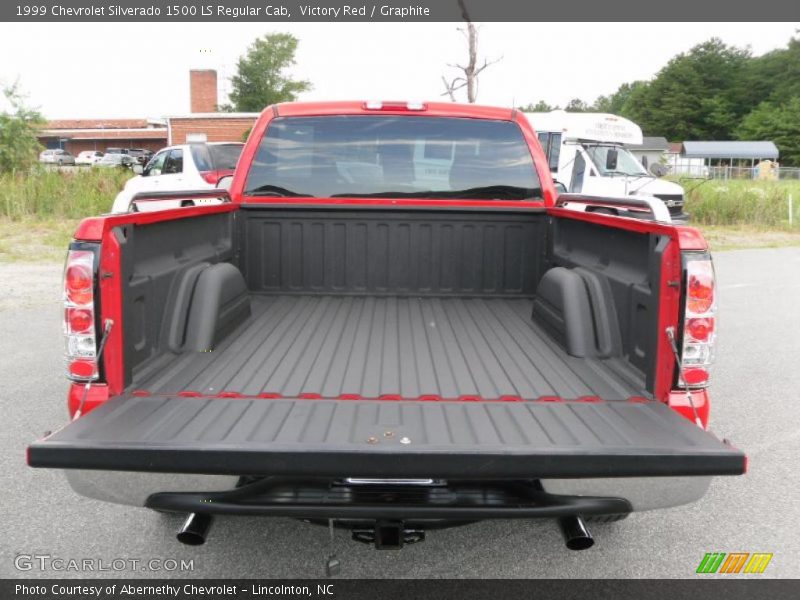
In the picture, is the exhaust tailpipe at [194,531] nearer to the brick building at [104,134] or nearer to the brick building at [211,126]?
the brick building at [211,126]

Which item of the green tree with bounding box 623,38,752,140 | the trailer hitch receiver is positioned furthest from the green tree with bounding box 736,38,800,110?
the trailer hitch receiver

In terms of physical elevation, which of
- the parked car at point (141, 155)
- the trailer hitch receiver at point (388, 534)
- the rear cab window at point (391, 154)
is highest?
the parked car at point (141, 155)

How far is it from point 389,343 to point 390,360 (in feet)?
0.97

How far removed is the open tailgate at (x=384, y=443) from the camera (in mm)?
2160

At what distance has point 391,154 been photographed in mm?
4676

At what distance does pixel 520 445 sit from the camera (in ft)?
7.34

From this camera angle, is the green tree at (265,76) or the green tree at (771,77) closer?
the green tree at (265,76)

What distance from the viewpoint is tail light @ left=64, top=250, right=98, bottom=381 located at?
2.55 metres

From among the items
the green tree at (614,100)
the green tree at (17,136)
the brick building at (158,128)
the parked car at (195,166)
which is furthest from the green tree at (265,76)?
the green tree at (614,100)

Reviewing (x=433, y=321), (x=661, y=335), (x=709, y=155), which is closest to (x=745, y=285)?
(x=433, y=321)

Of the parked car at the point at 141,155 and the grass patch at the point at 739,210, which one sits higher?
the parked car at the point at 141,155

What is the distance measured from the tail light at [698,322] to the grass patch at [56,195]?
16639mm

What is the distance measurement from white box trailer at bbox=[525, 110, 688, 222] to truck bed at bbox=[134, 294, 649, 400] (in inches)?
490

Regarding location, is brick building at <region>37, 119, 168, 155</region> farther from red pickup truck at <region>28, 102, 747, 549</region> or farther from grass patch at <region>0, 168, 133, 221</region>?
red pickup truck at <region>28, 102, 747, 549</region>
